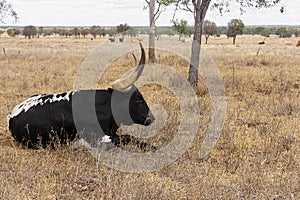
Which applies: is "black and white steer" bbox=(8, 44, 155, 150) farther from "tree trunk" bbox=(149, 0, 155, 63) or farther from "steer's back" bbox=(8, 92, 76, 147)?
"tree trunk" bbox=(149, 0, 155, 63)

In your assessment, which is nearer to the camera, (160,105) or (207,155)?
(207,155)

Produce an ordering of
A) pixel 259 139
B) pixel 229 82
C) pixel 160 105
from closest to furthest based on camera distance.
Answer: pixel 259 139 < pixel 160 105 < pixel 229 82

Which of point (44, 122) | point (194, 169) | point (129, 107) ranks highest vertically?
point (129, 107)

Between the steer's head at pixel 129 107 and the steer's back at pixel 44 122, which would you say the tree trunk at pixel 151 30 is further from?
the steer's back at pixel 44 122

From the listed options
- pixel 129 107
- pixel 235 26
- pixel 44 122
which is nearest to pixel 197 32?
pixel 129 107

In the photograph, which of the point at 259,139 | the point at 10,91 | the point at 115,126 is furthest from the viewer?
the point at 10,91

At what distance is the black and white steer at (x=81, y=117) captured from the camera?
573 centimetres

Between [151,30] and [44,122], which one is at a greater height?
[151,30]

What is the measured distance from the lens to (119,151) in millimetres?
5520

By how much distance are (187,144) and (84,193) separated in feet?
7.43

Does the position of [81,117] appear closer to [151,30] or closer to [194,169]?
[194,169]

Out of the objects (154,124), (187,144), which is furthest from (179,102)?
(187,144)

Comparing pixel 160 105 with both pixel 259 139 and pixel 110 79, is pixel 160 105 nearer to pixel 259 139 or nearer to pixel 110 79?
pixel 259 139

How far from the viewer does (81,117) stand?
5.75 metres
